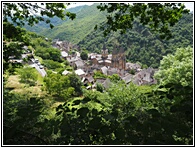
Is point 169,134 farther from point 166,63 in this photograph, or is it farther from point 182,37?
point 182,37

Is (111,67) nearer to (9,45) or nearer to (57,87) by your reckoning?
(57,87)

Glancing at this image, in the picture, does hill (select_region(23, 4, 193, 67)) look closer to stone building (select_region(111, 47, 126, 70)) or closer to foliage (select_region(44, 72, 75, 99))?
stone building (select_region(111, 47, 126, 70))

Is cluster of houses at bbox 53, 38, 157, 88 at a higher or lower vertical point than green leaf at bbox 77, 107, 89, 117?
higher

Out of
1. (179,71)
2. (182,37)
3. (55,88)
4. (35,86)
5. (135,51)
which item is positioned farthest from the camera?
(135,51)

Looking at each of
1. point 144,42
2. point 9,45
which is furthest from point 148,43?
point 9,45

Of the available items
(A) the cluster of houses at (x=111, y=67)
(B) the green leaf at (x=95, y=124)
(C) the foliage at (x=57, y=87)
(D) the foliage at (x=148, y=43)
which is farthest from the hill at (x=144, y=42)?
(B) the green leaf at (x=95, y=124)

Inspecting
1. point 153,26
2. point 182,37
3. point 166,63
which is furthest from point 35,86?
point 182,37

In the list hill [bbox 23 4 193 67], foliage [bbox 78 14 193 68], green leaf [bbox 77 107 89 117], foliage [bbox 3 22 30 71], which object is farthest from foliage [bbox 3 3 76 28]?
foliage [bbox 78 14 193 68]

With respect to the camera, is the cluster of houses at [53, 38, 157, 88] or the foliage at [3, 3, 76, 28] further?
the cluster of houses at [53, 38, 157, 88]
